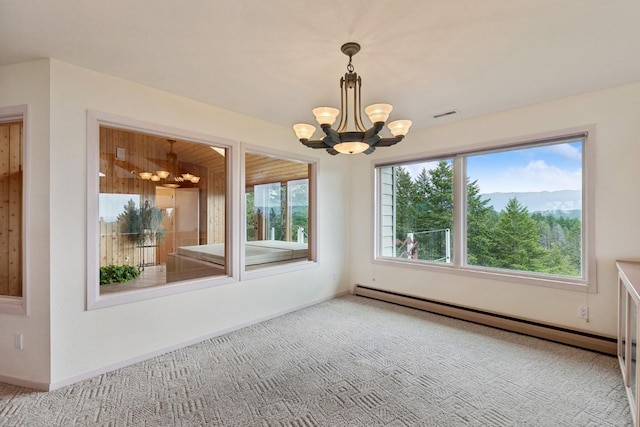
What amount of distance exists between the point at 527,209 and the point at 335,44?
9.93ft

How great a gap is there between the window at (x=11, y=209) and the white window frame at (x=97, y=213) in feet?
1.65

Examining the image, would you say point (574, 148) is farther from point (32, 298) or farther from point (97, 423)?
point (32, 298)

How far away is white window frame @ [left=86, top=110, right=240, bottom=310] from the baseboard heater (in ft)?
8.07

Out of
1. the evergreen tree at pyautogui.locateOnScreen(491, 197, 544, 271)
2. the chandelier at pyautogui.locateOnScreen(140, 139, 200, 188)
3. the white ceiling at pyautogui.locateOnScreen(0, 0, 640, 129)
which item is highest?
the white ceiling at pyautogui.locateOnScreen(0, 0, 640, 129)

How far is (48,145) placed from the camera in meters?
2.38

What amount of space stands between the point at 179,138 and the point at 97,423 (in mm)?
2513

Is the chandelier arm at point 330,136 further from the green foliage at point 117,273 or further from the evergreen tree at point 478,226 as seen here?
the evergreen tree at point 478,226

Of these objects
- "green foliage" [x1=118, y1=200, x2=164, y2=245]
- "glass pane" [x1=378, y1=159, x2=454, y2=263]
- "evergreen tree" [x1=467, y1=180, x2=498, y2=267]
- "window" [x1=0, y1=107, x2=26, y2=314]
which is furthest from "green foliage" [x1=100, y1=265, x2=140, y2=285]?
"evergreen tree" [x1=467, y1=180, x2=498, y2=267]

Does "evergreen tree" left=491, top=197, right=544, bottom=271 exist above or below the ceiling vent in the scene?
below

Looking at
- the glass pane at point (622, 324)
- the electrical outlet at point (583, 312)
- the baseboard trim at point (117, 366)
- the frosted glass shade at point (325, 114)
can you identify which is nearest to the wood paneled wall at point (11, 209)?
the baseboard trim at point (117, 366)

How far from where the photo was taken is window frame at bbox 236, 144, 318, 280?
12.1 ft

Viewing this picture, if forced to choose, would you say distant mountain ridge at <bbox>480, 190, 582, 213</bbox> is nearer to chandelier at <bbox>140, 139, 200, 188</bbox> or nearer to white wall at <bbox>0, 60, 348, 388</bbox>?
white wall at <bbox>0, 60, 348, 388</bbox>

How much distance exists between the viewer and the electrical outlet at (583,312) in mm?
3069

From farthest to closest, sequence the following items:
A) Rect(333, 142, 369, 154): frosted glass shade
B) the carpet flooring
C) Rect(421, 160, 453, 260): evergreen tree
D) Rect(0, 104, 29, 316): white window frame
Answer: Rect(421, 160, 453, 260): evergreen tree → Rect(0, 104, 29, 316): white window frame → Rect(333, 142, 369, 154): frosted glass shade → the carpet flooring
